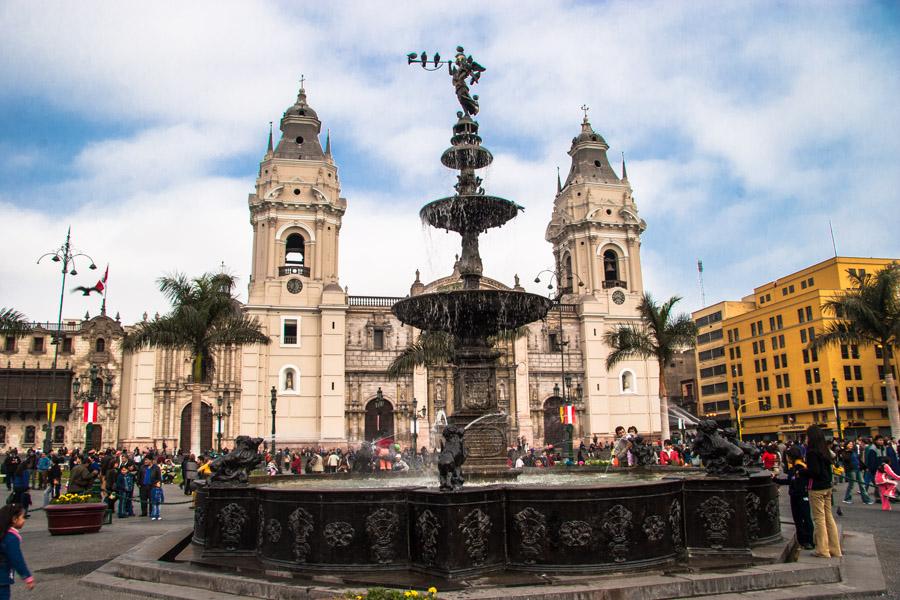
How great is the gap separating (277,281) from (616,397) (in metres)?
23.5

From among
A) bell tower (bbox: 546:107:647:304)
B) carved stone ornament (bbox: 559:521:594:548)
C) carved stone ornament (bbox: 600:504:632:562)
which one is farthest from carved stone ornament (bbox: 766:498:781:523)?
bell tower (bbox: 546:107:647:304)

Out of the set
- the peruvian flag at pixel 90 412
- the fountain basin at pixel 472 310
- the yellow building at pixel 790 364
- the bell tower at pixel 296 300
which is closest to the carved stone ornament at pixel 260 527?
the fountain basin at pixel 472 310

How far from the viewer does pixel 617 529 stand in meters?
6.23

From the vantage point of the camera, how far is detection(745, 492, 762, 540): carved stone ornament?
7547mm

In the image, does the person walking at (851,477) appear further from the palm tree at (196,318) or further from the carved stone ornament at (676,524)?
the palm tree at (196,318)

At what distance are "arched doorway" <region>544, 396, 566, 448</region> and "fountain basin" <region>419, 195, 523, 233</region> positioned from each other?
3554cm

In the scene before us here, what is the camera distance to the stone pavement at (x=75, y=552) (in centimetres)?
712

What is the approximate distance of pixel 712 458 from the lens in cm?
762

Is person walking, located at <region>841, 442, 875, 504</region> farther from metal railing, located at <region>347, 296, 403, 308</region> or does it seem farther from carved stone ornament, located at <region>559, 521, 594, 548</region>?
metal railing, located at <region>347, 296, 403, 308</region>

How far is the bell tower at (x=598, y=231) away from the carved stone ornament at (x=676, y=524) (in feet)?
139

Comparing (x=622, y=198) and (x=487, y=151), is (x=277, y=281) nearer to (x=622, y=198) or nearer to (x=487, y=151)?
(x=622, y=198)

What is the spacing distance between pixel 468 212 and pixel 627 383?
3919cm

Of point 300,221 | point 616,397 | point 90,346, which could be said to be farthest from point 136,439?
point 616,397

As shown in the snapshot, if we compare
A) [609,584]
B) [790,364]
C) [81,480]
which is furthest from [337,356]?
[609,584]
